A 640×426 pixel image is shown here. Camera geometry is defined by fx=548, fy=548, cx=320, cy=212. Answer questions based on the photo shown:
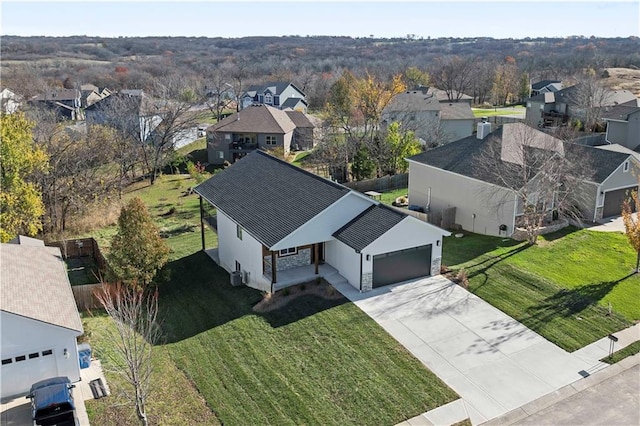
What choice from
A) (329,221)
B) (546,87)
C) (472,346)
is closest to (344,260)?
(329,221)

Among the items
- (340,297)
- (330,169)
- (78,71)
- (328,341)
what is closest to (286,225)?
(340,297)

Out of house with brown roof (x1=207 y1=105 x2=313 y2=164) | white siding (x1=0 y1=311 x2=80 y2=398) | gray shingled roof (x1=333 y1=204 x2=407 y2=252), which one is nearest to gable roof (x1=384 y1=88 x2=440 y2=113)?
house with brown roof (x1=207 y1=105 x2=313 y2=164)

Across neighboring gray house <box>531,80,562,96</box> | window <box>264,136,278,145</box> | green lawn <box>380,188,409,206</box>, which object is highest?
neighboring gray house <box>531,80,562,96</box>

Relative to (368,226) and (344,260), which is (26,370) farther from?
(368,226)

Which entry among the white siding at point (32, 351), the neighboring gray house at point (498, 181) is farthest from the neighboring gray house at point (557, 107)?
the white siding at point (32, 351)

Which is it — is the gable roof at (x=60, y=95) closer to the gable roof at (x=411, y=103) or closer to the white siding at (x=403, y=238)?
the gable roof at (x=411, y=103)

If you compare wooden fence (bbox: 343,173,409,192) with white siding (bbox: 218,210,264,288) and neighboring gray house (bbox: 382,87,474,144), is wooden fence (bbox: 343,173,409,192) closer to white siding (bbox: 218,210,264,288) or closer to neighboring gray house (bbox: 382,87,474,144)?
neighboring gray house (bbox: 382,87,474,144)

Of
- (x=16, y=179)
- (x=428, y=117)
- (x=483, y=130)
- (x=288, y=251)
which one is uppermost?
(x=483, y=130)
